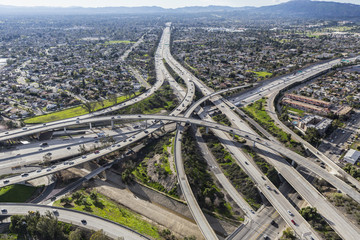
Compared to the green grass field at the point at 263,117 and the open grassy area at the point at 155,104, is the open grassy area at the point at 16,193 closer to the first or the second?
the open grassy area at the point at 155,104

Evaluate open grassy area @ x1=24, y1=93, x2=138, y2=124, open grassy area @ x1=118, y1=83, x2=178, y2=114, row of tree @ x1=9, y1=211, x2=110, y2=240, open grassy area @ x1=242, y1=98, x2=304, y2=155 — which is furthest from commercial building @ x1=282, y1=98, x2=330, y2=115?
row of tree @ x1=9, y1=211, x2=110, y2=240

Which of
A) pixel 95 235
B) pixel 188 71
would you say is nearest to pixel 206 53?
pixel 188 71

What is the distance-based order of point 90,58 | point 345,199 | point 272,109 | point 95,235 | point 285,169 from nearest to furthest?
point 95,235 → point 345,199 → point 285,169 → point 272,109 → point 90,58

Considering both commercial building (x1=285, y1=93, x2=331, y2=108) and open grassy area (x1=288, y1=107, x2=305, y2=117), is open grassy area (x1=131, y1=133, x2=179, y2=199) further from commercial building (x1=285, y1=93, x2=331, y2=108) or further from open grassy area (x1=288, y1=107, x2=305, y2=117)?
commercial building (x1=285, y1=93, x2=331, y2=108)

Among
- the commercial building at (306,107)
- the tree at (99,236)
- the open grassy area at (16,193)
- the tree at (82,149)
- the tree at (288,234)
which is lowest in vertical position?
the open grassy area at (16,193)

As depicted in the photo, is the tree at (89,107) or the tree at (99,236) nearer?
the tree at (99,236)

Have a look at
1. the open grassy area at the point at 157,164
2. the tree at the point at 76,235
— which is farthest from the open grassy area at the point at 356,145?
the tree at the point at 76,235

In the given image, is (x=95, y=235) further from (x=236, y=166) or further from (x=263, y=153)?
(x=263, y=153)

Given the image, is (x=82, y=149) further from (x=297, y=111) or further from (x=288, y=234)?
(x=297, y=111)

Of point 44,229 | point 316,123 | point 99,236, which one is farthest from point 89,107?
point 316,123
